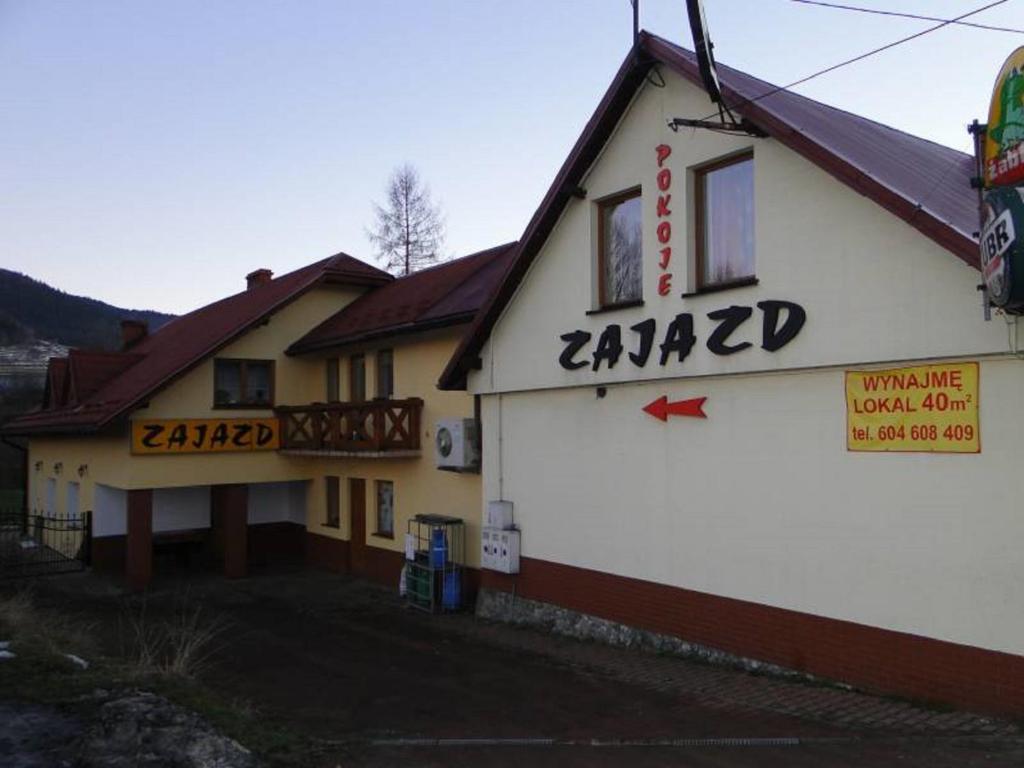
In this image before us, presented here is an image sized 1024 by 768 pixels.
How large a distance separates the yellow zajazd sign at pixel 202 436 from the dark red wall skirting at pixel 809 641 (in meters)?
9.36

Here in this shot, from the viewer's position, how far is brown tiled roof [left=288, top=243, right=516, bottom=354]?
16.4 m

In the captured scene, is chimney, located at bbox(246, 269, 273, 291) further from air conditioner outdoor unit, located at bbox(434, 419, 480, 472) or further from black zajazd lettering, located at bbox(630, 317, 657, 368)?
black zajazd lettering, located at bbox(630, 317, 657, 368)

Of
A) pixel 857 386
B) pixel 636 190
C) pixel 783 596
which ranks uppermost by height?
pixel 636 190

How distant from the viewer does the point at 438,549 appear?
15.5 meters

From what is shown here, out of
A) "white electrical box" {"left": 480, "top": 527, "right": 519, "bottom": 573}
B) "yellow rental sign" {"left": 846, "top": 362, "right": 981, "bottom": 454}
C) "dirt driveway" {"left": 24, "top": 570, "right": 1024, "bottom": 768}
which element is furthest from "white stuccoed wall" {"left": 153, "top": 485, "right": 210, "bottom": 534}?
"yellow rental sign" {"left": 846, "top": 362, "right": 981, "bottom": 454}

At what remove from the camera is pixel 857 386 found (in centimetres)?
900

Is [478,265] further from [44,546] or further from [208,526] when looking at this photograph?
[44,546]

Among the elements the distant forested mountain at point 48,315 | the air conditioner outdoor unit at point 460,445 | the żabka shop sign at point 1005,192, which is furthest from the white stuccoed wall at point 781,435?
the distant forested mountain at point 48,315

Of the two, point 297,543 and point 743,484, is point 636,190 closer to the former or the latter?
point 743,484

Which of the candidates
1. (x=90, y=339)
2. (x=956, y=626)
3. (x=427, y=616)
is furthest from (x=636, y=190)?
(x=90, y=339)

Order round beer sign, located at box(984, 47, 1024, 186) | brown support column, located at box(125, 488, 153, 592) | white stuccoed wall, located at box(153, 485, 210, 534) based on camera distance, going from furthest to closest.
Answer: white stuccoed wall, located at box(153, 485, 210, 534) → brown support column, located at box(125, 488, 153, 592) → round beer sign, located at box(984, 47, 1024, 186)

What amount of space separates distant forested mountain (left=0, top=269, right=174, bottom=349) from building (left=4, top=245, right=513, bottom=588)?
69.6 m

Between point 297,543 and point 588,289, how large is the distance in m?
12.6

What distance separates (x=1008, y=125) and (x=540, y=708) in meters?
6.74
